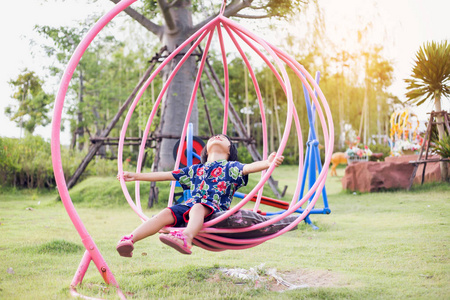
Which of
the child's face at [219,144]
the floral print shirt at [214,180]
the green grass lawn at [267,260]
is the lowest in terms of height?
the green grass lawn at [267,260]

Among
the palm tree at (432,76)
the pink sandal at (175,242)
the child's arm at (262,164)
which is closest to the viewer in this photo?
the pink sandal at (175,242)

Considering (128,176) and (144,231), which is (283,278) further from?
(128,176)

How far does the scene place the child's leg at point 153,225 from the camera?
2.63 metres

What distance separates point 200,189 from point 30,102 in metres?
21.1

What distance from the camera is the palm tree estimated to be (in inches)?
336

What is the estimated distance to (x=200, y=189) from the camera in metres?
3.13

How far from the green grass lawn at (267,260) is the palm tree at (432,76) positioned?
8.76 ft

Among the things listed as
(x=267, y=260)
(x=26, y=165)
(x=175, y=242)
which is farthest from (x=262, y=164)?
(x=26, y=165)

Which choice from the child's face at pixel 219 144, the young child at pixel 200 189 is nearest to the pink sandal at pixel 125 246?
the young child at pixel 200 189

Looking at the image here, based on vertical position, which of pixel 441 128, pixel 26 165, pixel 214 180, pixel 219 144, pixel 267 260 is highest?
pixel 441 128

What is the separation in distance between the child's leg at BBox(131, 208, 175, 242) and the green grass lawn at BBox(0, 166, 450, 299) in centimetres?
43

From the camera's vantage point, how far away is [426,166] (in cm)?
938

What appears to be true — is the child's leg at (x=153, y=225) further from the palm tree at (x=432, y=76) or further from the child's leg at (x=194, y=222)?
the palm tree at (x=432, y=76)

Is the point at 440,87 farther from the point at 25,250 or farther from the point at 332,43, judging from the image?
the point at 332,43
